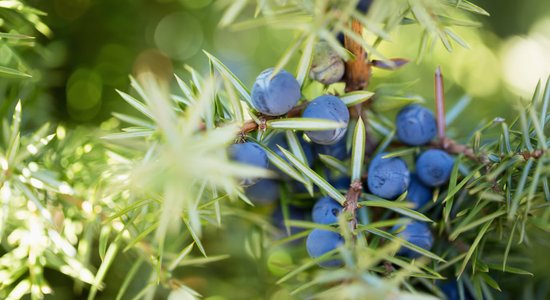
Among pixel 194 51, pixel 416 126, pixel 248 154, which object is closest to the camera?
pixel 248 154

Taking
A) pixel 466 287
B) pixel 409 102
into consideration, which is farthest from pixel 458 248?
pixel 409 102

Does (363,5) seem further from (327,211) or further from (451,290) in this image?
(451,290)

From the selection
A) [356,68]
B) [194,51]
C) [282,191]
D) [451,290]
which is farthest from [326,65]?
[194,51]

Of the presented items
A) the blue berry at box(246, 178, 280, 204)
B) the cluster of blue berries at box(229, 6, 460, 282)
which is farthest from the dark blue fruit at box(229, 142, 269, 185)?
the blue berry at box(246, 178, 280, 204)

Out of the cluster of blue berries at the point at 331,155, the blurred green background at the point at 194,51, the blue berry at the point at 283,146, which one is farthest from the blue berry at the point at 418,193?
the blurred green background at the point at 194,51

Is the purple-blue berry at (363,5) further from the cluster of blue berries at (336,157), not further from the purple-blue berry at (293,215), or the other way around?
the purple-blue berry at (293,215)

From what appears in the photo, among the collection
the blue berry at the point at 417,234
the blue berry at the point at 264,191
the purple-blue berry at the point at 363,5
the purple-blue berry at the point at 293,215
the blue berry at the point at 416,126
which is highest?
the purple-blue berry at the point at 363,5
